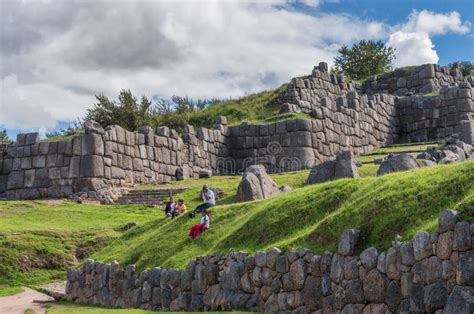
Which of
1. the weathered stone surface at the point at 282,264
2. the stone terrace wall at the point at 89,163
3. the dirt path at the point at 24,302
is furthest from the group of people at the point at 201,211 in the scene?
the stone terrace wall at the point at 89,163

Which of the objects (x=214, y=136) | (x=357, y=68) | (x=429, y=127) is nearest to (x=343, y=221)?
(x=214, y=136)

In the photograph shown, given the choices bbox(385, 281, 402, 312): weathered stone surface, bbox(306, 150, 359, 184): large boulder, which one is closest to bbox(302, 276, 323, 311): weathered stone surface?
bbox(385, 281, 402, 312): weathered stone surface

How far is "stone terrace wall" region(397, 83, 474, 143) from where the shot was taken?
37.3 m

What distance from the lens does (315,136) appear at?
3319cm

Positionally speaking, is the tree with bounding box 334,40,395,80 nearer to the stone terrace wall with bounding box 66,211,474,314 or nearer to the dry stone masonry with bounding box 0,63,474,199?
the dry stone masonry with bounding box 0,63,474,199

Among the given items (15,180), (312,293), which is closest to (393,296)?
(312,293)

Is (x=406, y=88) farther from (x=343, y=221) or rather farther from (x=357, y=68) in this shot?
(x=343, y=221)

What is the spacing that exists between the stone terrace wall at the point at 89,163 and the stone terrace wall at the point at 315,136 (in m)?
3.74

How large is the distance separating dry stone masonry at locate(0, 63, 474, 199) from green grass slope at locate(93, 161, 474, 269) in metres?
11.4

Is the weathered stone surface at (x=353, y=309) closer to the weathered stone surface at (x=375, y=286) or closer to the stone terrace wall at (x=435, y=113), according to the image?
the weathered stone surface at (x=375, y=286)

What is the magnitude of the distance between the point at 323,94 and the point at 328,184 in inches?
1146

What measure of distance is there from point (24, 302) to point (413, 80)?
33.9 metres

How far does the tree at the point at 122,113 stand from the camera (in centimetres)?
4003

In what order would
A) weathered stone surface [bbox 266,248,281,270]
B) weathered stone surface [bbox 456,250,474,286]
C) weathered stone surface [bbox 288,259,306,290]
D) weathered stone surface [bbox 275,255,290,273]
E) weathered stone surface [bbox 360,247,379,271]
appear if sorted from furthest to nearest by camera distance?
weathered stone surface [bbox 266,248,281,270] < weathered stone surface [bbox 275,255,290,273] < weathered stone surface [bbox 288,259,306,290] < weathered stone surface [bbox 360,247,379,271] < weathered stone surface [bbox 456,250,474,286]
